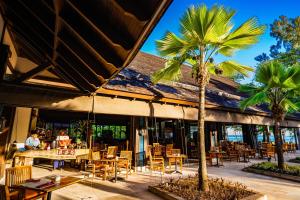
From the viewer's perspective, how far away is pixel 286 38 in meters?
23.3

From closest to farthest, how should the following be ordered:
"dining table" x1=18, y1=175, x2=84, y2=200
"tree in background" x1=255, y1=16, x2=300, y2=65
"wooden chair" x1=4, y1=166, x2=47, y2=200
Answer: "dining table" x1=18, y1=175, x2=84, y2=200 → "wooden chair" x1=4, y1=166, x2=47, y2=200 → "tree in background" x1=255, y1=16, x2=300, y2=65

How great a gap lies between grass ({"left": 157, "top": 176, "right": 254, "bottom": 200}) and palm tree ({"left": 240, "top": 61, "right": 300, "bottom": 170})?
14.8ft

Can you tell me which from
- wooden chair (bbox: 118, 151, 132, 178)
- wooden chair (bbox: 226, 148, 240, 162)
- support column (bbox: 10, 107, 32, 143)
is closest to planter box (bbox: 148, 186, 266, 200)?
wooden chair (bbox: 118, 151, 132, 178)

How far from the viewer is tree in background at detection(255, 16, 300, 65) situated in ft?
63.0

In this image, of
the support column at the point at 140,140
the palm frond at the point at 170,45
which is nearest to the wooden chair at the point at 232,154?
the support column at the point at 140,140

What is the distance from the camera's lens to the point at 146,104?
22.6 feet

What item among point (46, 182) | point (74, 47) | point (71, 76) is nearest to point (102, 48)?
point (74, 47)

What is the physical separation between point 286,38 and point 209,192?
24.3 m

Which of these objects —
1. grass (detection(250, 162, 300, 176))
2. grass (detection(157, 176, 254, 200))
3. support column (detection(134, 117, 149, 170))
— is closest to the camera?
grass (detection(157, 176, 254, 200))

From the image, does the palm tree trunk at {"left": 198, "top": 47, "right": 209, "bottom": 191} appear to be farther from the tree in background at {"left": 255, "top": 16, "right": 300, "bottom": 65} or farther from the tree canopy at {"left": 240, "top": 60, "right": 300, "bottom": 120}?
the tree in background at {"left": 255, "top": 16, "right": 300, "bottom": 65}

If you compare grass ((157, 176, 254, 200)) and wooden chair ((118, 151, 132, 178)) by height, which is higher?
wooden chair ((118, 151, 132, 178))

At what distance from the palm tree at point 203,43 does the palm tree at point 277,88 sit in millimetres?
3256

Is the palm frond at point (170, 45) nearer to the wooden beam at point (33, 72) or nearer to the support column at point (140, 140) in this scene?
the wooden beam at point (33, 72)

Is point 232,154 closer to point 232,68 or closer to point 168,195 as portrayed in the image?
point 232,68
